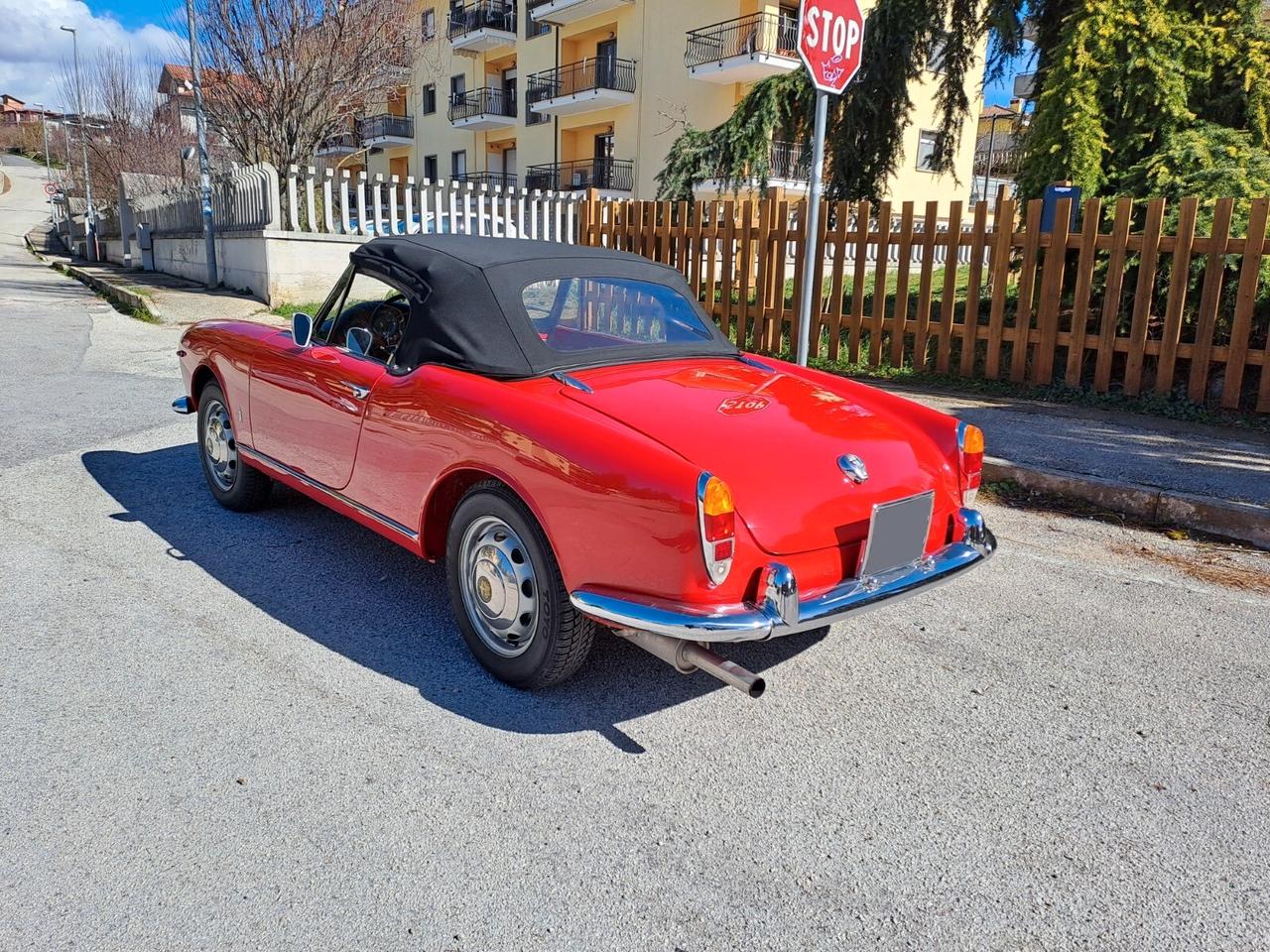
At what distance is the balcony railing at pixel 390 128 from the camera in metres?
45.2

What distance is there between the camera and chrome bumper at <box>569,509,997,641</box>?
8.54ft

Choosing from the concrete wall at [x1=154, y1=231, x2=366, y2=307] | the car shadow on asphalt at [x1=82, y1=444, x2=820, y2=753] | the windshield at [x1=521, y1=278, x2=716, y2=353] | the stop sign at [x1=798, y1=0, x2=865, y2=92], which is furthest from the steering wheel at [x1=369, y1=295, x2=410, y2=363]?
the concrete wall at [x1=154, y1=231, x2=366, y2=307]

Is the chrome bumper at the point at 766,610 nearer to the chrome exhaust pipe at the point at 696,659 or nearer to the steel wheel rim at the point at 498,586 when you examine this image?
the chrome exhaust pipe at the point at 696,659

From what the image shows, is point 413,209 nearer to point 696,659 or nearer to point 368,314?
point 368,314

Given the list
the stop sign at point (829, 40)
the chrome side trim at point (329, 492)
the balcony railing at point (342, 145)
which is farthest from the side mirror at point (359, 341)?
the balcony railing at point (342, 145)

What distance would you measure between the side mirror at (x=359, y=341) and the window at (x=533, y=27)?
3715cm

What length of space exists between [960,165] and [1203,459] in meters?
30.3

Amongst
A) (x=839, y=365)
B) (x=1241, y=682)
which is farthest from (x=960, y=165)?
(x=1241, y=682)

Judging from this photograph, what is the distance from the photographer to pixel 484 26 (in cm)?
3850

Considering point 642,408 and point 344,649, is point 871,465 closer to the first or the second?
point 642,408

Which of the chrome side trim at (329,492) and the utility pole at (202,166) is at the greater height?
the utility pole at (202,166)

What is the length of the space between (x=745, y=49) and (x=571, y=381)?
1137 inches

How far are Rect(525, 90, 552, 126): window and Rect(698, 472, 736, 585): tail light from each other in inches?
1494

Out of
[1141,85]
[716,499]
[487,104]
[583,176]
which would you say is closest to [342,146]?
[487,104]
